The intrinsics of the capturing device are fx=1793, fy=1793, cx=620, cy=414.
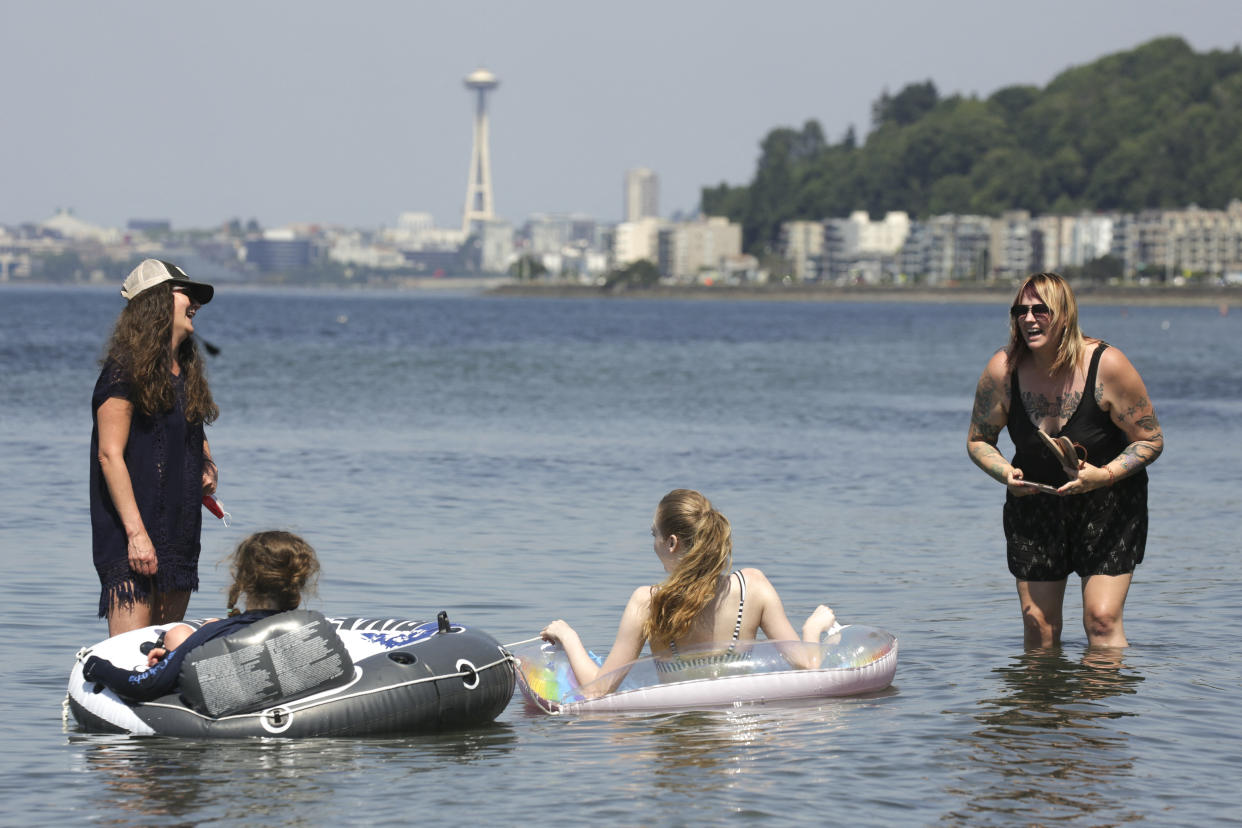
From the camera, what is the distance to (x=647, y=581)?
12109 mm

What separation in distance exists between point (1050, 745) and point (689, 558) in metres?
1.67

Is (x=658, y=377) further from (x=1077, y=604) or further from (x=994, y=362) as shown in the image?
(x=994, y=362)

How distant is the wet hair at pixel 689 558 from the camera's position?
7504 millimetres

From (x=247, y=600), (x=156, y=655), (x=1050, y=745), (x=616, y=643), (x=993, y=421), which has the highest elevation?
(x=993, y=421)

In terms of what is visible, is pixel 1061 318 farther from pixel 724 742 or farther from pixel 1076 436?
pixel 724 742

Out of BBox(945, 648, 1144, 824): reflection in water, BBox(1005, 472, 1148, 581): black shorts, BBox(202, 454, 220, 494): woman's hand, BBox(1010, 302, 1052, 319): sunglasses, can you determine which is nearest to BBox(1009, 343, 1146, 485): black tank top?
BBox(1005, 472, 1148, 581): black shorts

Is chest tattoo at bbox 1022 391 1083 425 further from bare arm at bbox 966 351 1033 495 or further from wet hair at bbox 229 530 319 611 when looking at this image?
wet hair at bbox 229 530 319 611

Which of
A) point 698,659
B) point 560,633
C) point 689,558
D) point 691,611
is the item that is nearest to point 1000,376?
point 689,558

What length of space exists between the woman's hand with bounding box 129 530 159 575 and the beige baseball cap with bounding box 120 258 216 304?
0.94m

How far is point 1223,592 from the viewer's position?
11.6m

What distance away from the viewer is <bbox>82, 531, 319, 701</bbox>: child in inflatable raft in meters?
6.82

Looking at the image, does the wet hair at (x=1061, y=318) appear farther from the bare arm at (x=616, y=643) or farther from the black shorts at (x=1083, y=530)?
the bare arm at (x=616, y=643)

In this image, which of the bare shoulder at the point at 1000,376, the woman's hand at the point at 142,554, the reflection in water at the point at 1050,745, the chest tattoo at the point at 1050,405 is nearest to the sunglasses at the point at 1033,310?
the bare shoulder at the point at 1000,376

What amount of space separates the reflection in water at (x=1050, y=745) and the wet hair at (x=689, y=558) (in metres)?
1.27
